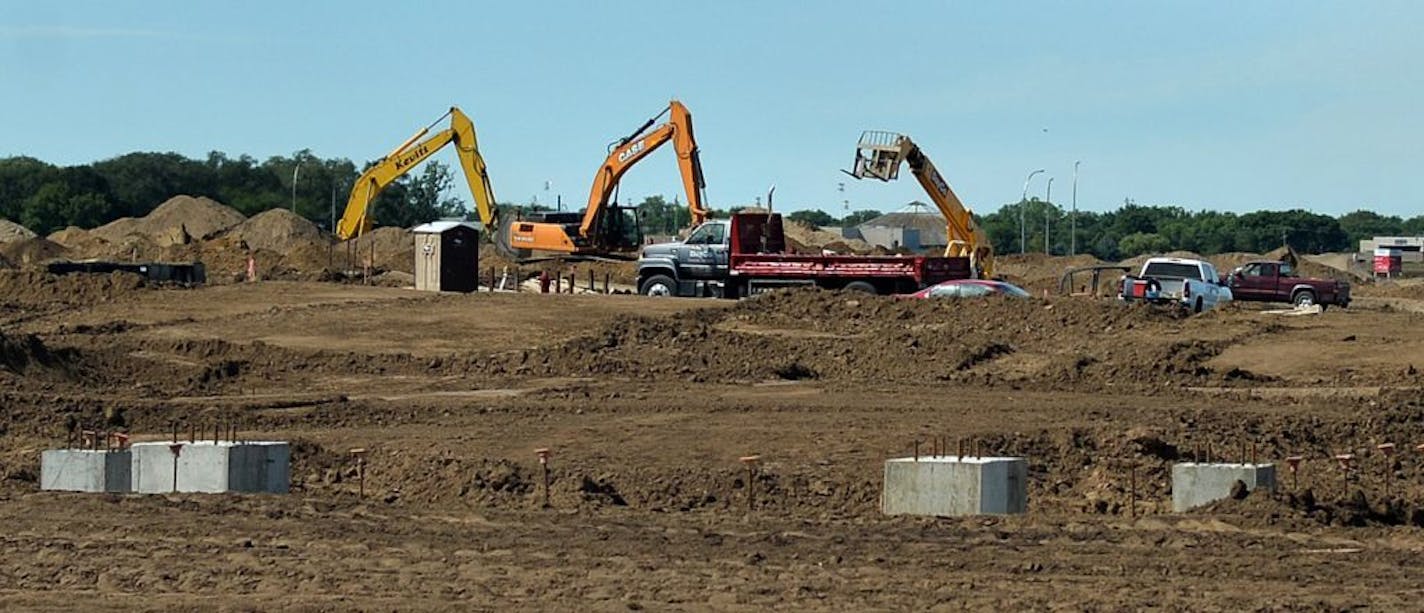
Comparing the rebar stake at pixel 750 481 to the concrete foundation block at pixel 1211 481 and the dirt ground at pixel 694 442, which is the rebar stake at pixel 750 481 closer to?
the dirt ground at pixel 694 442

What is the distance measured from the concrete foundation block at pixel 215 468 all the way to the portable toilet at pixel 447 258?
26130 millimetres

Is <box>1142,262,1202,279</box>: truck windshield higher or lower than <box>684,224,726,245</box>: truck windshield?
lower

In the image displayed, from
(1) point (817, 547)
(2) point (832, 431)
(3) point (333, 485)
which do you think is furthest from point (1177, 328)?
(1) point (817, 547)

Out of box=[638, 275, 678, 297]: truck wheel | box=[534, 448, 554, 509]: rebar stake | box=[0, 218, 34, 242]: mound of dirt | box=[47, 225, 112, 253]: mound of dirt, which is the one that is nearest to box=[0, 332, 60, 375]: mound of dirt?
box=[534, 448, 554, 509]: rebar stake

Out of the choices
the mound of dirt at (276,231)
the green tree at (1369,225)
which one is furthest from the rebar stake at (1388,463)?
the green tree at (1369,225)

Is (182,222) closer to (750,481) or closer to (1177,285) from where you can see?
(1177,285)

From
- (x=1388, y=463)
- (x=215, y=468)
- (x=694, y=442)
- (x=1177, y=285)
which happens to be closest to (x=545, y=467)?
(x=215, y=468)

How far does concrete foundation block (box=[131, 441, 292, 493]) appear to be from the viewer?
60.0ft

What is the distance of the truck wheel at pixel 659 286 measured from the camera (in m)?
45.4

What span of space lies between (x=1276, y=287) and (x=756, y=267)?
15.7 metres

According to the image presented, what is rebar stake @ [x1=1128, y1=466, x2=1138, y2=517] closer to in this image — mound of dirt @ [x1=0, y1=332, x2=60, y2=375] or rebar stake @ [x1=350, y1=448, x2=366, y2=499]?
rebar stake @ [x1=350, y1=448, x2=366, y2=499]

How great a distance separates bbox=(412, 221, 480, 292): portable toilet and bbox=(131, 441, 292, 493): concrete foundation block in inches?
1029

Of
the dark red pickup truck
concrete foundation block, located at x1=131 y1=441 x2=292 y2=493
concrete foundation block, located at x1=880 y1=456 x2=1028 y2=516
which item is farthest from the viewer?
the dark red pickup truck

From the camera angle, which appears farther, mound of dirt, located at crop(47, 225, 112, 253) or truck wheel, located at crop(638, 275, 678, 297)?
mound of dirt, located at crop(47, 225, 112, 253)
